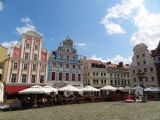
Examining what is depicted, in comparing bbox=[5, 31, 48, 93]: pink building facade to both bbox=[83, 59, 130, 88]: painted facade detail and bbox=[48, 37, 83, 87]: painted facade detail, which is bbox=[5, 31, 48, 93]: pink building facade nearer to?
bbox=[48, 37, 83, 87]: painted facade detail

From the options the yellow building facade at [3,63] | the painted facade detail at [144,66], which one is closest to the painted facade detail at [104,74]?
the painted facade detail at [144,66]

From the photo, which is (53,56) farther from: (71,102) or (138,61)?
(138,61)

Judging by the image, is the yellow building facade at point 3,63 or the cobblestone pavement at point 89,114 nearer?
the cobblestone pavement at point 89,114

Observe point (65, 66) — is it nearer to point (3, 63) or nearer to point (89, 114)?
point (3, 63)

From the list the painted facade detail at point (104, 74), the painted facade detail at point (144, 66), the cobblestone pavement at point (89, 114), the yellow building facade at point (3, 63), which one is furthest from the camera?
the painted facade detail at point (104, 74)

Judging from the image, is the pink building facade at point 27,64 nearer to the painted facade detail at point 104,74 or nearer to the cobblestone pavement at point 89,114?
the cobblestone pavement at point 89,114

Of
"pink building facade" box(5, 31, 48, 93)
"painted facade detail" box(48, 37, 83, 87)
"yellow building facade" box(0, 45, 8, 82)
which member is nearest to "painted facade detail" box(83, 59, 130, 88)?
"painted facade detail" box(48, 37, 83, 87)

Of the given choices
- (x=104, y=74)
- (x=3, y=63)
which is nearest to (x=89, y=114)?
(x=3, y=63)

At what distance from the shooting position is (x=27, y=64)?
35.7m

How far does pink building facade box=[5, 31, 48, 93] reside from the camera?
33.4 meters

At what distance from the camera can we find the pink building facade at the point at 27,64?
33375mm

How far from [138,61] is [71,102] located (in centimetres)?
2967

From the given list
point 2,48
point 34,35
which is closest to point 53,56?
point 34,35

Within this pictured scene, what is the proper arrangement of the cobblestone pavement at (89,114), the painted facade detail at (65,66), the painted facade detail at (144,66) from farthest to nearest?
the painted facade detail at (144,66), the painted facade detail at (65,66), the cobblestone pavement at (89,114)
